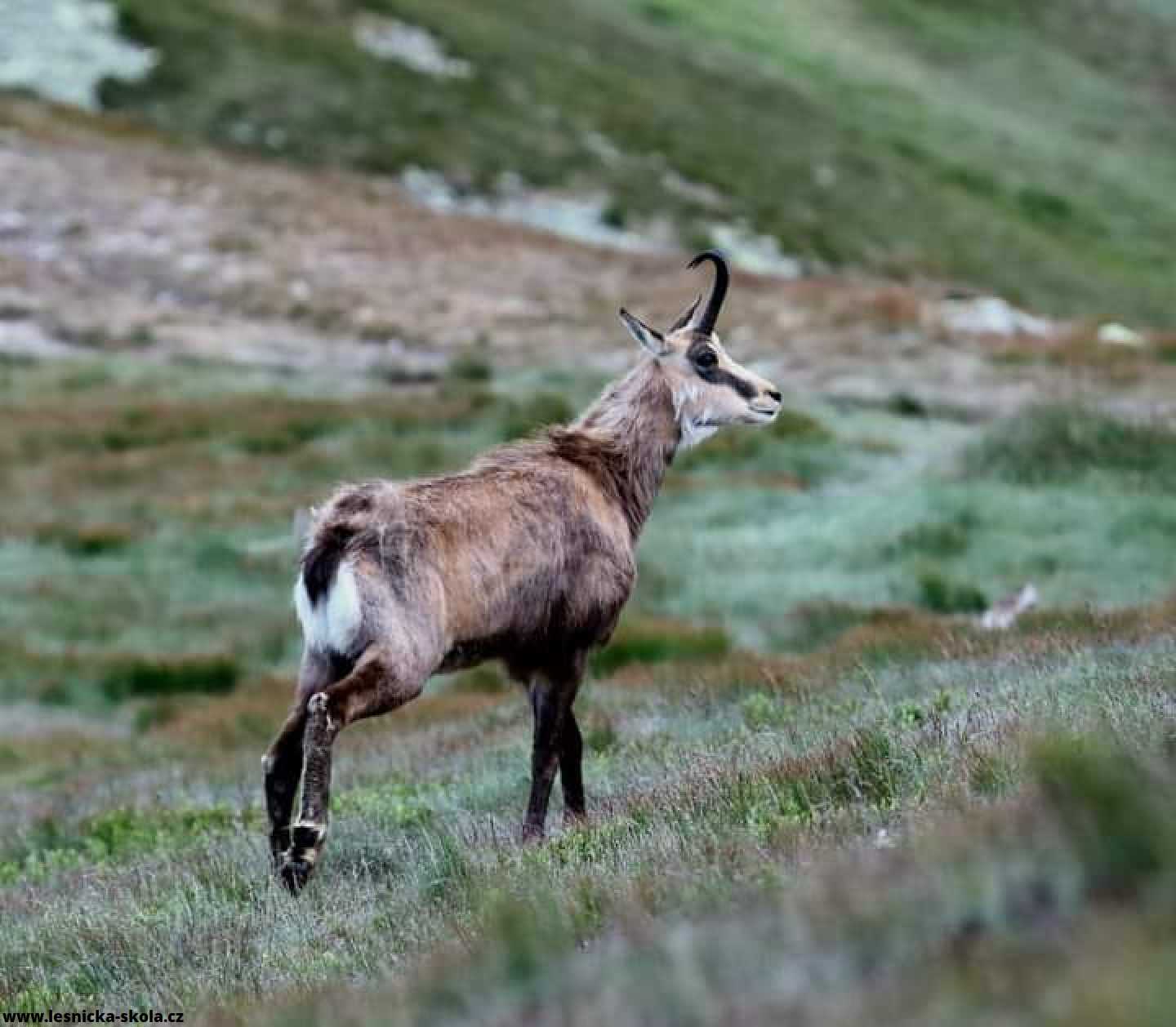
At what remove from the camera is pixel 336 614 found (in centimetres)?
759

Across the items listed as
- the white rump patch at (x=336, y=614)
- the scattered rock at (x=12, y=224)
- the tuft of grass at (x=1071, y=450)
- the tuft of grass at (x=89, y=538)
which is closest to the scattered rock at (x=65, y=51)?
the scattered rock at (x=12, y=224)

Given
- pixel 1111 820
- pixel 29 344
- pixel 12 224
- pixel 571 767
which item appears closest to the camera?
pixel 1111 820

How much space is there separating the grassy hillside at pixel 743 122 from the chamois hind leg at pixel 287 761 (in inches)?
1574

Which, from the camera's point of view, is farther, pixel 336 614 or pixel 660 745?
pixel 660 745

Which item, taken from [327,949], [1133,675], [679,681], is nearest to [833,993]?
[327,949]

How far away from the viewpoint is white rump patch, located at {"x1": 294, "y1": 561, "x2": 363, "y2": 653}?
7.52 metres

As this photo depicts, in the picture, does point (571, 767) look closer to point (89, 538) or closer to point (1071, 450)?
point (1071, 450)

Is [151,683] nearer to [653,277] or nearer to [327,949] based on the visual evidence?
[327,949]

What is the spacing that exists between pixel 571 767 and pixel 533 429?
6.67 feet

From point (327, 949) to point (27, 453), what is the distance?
20.2 m

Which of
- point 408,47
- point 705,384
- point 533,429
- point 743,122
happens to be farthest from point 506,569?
point 743,122

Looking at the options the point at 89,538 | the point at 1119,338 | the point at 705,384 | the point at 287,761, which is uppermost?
the point at 705,384

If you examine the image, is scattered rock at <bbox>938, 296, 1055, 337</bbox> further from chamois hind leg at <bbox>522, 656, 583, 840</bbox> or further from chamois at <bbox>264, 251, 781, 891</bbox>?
chamois hind leg at <bbox>522, 656, 583, 840</bbox>

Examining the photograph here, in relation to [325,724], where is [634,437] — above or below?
above
